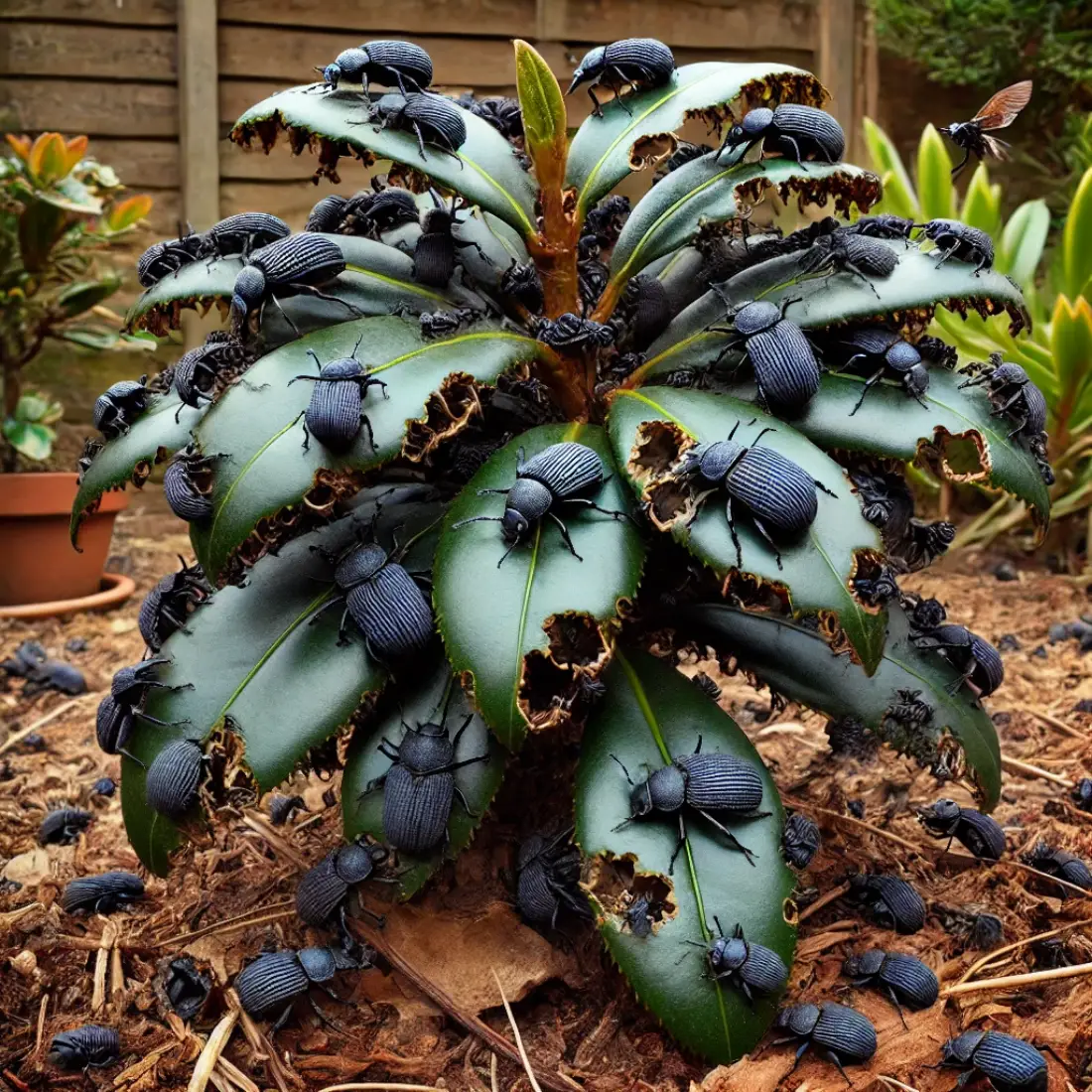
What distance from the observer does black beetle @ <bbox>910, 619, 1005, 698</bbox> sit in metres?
1.91

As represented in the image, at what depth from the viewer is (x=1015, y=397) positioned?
5.73ft

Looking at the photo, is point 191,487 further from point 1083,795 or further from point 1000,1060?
point 1083,795

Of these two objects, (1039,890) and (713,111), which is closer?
(713,111)

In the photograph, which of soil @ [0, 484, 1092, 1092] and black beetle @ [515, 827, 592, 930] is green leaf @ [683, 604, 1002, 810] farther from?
black beetle @ [515, 827, 592, 930]

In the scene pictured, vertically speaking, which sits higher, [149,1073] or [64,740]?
[149,1073]

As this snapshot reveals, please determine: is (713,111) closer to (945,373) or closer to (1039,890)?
(945,373)

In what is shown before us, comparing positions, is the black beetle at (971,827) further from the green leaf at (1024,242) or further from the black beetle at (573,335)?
the green leaf at (1024,242)

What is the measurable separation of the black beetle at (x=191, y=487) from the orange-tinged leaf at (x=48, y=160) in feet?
10.9

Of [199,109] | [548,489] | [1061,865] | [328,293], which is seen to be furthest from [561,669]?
[199,109]

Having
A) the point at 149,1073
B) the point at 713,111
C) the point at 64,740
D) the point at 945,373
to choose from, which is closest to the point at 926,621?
the point at 945,373

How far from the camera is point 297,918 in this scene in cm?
191

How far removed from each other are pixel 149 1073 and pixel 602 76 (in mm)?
1770

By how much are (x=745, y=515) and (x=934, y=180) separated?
3870 millimetres

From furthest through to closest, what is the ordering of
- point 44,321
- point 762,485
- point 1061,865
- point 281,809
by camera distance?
point 44,321, point 281,809, point 1061,865, point 762,485
